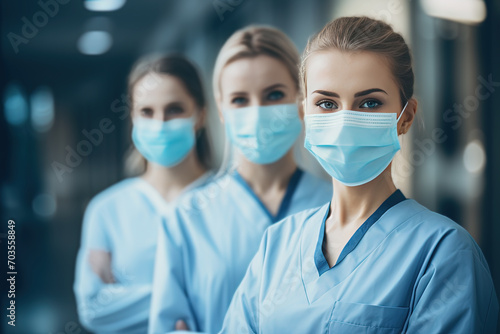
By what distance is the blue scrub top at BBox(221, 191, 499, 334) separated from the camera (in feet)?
2.73

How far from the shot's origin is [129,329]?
1.43 m

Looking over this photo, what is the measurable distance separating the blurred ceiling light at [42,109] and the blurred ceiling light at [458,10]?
1188 mm

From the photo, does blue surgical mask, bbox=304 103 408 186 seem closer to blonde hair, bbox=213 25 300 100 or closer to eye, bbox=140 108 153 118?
blonde hair, bbox=213 25 300 100

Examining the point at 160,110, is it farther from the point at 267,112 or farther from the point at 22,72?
the point at 22,72

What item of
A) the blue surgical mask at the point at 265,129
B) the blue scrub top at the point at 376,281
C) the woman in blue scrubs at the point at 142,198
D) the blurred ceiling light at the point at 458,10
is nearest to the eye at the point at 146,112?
the woman in blue scrubs at the point at 142,198

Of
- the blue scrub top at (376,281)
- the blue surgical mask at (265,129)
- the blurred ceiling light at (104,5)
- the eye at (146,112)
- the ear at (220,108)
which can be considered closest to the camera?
the blue scrub top at (376,281)

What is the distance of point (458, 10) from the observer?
1.32 metres

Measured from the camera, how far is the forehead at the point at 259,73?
1224mm

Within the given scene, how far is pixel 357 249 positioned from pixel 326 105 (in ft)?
0.95

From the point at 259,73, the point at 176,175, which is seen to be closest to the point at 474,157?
the point at 259,73

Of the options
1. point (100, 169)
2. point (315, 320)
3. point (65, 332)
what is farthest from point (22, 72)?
point (315, 320)

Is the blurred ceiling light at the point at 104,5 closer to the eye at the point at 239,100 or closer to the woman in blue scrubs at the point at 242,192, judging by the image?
the woman in blue scrubs at the point at 242,192

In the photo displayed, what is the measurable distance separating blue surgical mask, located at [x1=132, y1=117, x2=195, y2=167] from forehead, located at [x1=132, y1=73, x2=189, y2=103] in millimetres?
65

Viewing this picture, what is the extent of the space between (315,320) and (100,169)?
920mm
